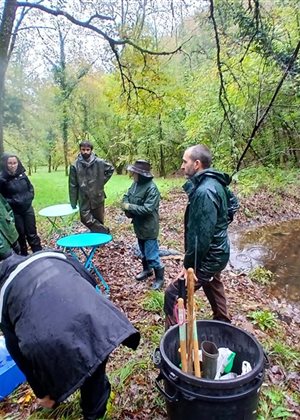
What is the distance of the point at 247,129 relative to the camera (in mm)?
10344

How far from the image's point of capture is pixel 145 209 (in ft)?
13.5

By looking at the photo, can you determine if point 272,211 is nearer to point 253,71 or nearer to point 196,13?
point 253,71

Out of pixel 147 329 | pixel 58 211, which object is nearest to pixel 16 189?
pixel 58 211

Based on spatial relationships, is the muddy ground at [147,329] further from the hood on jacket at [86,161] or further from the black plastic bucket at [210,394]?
the hood on jacket at [86,161]

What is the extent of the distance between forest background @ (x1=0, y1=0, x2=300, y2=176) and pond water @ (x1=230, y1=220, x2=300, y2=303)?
194 cm

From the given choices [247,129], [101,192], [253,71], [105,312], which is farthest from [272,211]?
[105,312]

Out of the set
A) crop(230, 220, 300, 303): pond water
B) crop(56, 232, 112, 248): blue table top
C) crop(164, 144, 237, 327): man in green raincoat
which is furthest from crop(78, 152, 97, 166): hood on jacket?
crop(230, 220, 300, 303): pond water

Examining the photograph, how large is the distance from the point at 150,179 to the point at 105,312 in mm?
2737

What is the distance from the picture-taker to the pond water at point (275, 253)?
5.31 meters

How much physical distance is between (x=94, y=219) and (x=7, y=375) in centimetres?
326

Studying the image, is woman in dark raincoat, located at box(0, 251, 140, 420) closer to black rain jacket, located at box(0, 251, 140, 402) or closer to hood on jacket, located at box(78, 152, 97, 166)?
black rain jacket, located at box(0, 251, 140, 402)

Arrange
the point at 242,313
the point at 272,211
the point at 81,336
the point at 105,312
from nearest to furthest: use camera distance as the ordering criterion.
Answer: the point at 81,336 < the point at 105,312 < the point at 242,313 < the point at 272,211

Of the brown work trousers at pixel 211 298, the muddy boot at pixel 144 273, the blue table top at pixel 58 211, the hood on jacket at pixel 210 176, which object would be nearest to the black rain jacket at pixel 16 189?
the blue table top at pixel 58 211

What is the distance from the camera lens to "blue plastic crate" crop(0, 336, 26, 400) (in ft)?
8.41
